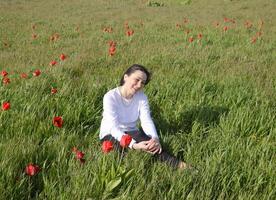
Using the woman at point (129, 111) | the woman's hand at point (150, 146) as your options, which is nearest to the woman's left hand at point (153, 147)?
the woman's hand at point (150, 146)

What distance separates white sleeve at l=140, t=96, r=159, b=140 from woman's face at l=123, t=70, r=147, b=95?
0.18 m

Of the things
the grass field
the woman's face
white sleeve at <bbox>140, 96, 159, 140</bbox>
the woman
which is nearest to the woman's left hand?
the grass field

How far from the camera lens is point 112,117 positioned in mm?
3391

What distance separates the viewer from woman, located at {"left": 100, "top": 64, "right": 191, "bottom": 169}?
10.9ft

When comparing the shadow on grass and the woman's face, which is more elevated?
the woman's face

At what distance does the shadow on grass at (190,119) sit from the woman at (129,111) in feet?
1.06

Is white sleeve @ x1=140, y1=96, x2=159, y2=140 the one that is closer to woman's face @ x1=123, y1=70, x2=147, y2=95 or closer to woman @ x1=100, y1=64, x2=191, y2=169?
woman @ x1=100, y1=64, x2=191, y2=169

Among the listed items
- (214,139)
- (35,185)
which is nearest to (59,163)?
(35,185)

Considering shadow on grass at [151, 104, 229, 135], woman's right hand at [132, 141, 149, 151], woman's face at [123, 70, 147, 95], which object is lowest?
shadow on grass at [151, 104, 229, 135]

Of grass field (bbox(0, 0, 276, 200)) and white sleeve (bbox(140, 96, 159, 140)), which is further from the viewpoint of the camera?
white sleeve (bbox(140, 96, 159, 140))

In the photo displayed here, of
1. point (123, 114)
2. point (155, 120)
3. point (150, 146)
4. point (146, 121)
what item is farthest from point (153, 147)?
point (155, 120)

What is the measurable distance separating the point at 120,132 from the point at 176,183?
1010 mm

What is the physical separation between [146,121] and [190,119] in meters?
0.70

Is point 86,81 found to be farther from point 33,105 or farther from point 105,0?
point 105,0
